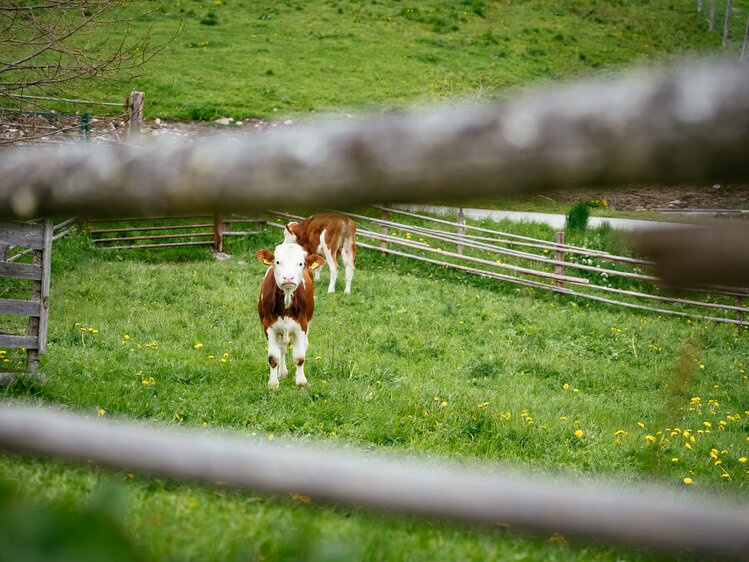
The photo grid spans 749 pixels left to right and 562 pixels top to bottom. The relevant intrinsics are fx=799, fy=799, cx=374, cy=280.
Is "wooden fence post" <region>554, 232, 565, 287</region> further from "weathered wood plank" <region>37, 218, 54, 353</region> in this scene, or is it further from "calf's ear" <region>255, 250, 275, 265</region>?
"weathered wood plank" <region>37, 218, 54, 353</region>

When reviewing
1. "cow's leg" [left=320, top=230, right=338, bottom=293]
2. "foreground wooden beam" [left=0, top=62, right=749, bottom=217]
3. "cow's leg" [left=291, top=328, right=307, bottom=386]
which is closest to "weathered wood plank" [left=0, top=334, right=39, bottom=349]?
"cow's leg" [left=291, top=328, right=307, bottom=386]

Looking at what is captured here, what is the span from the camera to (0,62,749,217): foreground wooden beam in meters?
0.93

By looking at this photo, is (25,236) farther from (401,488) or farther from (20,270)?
(401,488)

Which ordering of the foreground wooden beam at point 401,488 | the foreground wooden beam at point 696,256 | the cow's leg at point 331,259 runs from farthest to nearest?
the cow's leg at point 331,259, the foreground wooden beam at point 401,488, the foreground wooden beam at point 696,256

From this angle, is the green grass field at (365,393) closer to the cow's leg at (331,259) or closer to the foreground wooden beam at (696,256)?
the foreground wooden beam at (696,256)

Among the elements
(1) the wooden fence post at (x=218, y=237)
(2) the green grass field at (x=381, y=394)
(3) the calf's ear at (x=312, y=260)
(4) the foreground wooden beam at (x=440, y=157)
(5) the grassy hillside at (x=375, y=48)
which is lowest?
(2) the green grass field at (x=381, y=394)

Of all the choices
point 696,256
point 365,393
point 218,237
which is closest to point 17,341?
point 365,393

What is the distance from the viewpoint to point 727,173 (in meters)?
0.94

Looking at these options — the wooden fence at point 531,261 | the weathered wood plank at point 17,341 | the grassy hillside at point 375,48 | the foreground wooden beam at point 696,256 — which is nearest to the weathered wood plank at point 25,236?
the weathered wood plank at point 17,341

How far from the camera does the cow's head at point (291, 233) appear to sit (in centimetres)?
1421

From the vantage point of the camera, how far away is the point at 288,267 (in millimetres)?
7855

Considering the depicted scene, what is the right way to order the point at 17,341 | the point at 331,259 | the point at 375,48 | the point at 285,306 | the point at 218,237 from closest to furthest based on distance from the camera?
the point at 17,341
the point at 285,306
the point at 331,259
the point at 218,237
the point at 375,48

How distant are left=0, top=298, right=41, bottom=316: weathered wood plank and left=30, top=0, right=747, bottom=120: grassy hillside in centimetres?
1528

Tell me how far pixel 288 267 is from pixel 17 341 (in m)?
2.54
